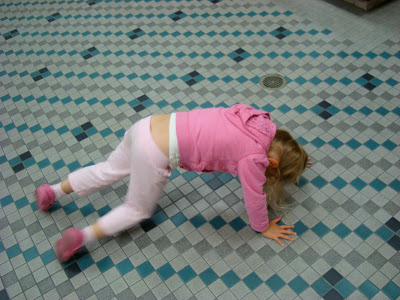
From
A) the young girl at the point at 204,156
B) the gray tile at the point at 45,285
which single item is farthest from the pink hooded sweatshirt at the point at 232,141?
the gray tile at the point at 45,285

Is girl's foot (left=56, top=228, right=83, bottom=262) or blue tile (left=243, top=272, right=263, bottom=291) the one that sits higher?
girl's foot (left=56, top=228, right=83, bottom=262)

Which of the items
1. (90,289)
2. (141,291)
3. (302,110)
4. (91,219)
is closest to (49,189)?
(91,219)

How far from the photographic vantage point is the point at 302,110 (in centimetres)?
235

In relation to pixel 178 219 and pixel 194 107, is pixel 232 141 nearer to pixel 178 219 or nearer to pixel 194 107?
pixel 178 219

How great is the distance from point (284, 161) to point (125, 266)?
0.87 meters

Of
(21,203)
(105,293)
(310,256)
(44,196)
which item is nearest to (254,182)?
(310,256)

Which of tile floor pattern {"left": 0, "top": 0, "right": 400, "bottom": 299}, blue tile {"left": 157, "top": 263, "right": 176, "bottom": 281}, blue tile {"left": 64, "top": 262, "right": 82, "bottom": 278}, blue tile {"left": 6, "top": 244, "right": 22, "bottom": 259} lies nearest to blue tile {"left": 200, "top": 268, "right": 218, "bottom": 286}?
tile floor pattern {"left": 0, "top": 0, "right": 400, "bottom": 299}

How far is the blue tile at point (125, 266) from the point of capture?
177 cm

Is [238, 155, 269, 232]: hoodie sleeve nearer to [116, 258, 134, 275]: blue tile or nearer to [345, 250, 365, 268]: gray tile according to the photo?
[345, 250, 365, 268]: gray tile

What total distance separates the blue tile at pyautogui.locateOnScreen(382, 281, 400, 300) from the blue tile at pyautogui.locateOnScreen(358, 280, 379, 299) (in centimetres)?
4

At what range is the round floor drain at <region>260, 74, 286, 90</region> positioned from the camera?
2.51 meters

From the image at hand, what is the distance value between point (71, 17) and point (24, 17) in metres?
0.45

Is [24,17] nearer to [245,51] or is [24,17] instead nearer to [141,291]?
[245,51]

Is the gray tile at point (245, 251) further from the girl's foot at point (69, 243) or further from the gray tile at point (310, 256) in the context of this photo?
the girl's foot at point (69, 243)
